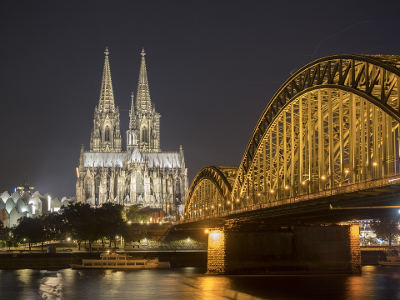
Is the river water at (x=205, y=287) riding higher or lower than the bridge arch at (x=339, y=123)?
lower

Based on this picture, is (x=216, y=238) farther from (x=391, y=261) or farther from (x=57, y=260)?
(x=57, y=260)

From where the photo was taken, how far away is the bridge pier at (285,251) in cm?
8169

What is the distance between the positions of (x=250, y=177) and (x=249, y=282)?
17.6m

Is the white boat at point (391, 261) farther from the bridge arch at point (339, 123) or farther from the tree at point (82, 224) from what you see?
the tree at point (82, 224)

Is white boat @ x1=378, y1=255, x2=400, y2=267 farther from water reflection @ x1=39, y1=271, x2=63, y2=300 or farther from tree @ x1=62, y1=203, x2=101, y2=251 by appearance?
tree @ x1=62, y1=203, x2=101, y2=251

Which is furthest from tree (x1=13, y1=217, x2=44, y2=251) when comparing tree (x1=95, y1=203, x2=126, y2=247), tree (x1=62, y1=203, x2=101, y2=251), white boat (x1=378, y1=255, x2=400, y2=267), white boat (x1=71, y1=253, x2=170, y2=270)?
white boat (x1=378, y1=255, x2=400, y2=267)

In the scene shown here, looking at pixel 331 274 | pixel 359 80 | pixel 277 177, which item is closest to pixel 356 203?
pixel 359 80

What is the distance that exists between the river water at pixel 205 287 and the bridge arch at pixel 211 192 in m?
15.5

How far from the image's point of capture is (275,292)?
64.2 metres

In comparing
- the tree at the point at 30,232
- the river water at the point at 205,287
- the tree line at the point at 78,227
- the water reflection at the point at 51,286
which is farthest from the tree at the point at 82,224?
the river water at the point at 205,287

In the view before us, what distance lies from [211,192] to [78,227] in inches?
1873

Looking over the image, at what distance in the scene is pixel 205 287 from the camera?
236 ft

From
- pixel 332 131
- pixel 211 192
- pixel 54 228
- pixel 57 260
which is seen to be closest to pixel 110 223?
pixel 54 228

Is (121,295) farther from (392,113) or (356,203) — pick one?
(392,113)
